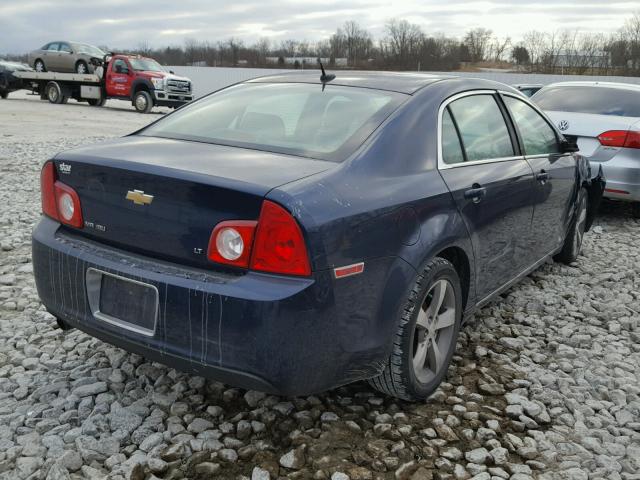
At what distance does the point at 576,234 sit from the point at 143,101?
21.2m

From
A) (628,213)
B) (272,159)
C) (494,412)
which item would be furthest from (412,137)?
(628,213)

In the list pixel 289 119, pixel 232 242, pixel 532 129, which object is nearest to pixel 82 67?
pixel 532 129

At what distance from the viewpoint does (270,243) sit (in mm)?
2311

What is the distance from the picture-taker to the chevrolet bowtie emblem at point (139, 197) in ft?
8.35

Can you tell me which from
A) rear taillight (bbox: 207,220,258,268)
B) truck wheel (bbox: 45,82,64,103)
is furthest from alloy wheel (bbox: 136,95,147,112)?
rear taillight (bbox: 207,220,258,268)

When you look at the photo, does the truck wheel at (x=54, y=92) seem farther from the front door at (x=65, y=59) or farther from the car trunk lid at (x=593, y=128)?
the car trunk lid at (x=593, y=128)

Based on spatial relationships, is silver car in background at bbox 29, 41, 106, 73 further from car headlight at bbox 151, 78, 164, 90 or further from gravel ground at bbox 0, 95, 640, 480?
gravel ground at bbox 0, 95, 640, 480

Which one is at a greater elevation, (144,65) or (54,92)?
(144,65)

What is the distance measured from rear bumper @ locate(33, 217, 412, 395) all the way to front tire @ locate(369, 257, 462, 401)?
147 mm

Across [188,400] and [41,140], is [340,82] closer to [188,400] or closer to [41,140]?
[188,400]

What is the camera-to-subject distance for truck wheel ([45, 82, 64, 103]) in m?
26.5

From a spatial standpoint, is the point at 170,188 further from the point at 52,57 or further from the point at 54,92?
the point at 52,57

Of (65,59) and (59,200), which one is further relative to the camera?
(65,59)

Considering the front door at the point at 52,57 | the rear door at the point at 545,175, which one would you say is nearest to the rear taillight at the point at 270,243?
the rear door at the point at 545,175
